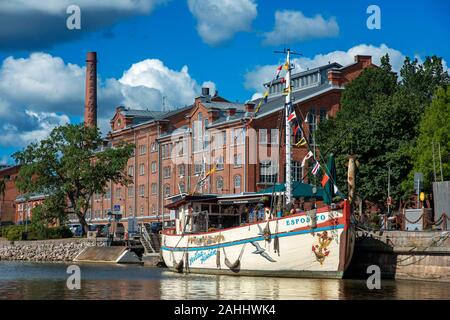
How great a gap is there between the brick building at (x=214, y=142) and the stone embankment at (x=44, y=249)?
40.8 ft

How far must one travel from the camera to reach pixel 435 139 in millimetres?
62250

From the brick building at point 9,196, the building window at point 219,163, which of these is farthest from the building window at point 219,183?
the brick building at point 9,196

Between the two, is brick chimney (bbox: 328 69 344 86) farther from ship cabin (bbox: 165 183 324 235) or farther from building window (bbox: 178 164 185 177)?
ship cabin (bbox: 165 183 324 235)

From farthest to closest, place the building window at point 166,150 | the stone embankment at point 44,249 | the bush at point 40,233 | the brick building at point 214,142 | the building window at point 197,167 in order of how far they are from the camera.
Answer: the building window at point 166,150, the building window at point 197,167, the bush at point 40,233, the brick building at point 214,142, the stone embankment at point 44,249

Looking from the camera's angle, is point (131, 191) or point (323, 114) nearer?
point (323, 114)

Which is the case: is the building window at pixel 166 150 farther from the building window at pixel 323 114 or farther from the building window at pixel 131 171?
the building window at pixel 323 114

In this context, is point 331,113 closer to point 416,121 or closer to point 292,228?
point 416,121

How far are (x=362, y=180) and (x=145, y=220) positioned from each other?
44376 millimetres

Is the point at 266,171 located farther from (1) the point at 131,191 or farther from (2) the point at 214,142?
(1) the point at 131,191

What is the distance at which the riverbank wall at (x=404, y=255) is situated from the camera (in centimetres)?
4256

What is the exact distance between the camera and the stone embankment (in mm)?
83188

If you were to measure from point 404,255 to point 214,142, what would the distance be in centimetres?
5242

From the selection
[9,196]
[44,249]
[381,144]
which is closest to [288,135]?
[381,144]
